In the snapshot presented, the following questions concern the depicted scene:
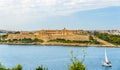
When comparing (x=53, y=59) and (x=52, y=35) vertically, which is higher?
(x=52, y=35)

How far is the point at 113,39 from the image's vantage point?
49.5 metres

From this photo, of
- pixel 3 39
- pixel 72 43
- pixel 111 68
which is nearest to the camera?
pixel 111 68

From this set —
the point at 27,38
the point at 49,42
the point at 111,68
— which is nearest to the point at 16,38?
the point at 27,38

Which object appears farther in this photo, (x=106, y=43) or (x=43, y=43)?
(x=43, y=43)

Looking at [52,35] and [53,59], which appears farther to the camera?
[52,35]

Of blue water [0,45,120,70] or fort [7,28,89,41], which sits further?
fort [7,28,89,41]

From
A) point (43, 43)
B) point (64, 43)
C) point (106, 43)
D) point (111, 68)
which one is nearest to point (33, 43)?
point (43, 43)

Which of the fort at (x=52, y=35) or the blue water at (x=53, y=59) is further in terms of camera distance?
the fort at (x=52, y=35)

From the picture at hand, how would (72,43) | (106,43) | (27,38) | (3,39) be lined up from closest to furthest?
(106,43) < (72,43) < (27,38) < (3,39)

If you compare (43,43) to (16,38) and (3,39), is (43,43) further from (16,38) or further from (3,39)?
(3,39)

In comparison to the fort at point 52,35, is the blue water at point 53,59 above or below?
below

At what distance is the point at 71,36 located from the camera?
2152 inches

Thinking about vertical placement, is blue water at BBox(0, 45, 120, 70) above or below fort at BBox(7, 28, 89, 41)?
below

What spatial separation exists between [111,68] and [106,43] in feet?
82.1
